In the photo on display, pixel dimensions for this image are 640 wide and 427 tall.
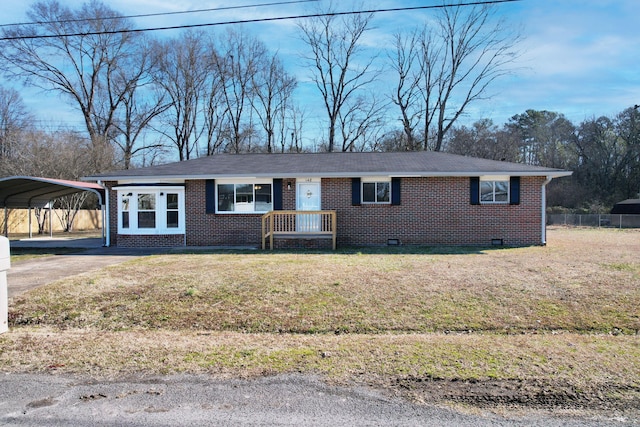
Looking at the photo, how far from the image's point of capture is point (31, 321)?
6.43 meters

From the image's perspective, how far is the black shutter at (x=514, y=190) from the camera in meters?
14.8

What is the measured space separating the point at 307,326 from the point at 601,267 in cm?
727

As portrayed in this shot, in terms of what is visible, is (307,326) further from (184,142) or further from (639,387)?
(184,142)

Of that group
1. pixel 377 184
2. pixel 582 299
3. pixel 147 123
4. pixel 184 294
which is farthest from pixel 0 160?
pixel 582 299

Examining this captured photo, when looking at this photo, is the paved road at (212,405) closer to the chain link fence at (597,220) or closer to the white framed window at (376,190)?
the white framed window at (376,190)

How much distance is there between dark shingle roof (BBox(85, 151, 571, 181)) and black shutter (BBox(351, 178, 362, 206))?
1.22ft

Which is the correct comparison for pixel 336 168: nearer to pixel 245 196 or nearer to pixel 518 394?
pixel 245 196

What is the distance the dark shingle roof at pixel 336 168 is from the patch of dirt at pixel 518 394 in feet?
35.6

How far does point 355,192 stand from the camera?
591 inches

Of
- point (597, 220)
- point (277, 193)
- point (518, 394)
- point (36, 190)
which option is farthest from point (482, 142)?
point (518, 394)

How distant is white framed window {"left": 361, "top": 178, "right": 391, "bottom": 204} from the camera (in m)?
15.1

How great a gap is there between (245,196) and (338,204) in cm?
333

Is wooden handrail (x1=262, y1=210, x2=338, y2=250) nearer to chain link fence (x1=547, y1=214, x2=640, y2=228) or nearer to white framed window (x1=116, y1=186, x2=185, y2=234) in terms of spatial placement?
white framed window (x1=116, y1=186, x2=185, y2=234)

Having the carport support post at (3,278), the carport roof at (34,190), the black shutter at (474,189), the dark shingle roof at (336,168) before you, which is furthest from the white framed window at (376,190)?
the carport support post at (3,278)
